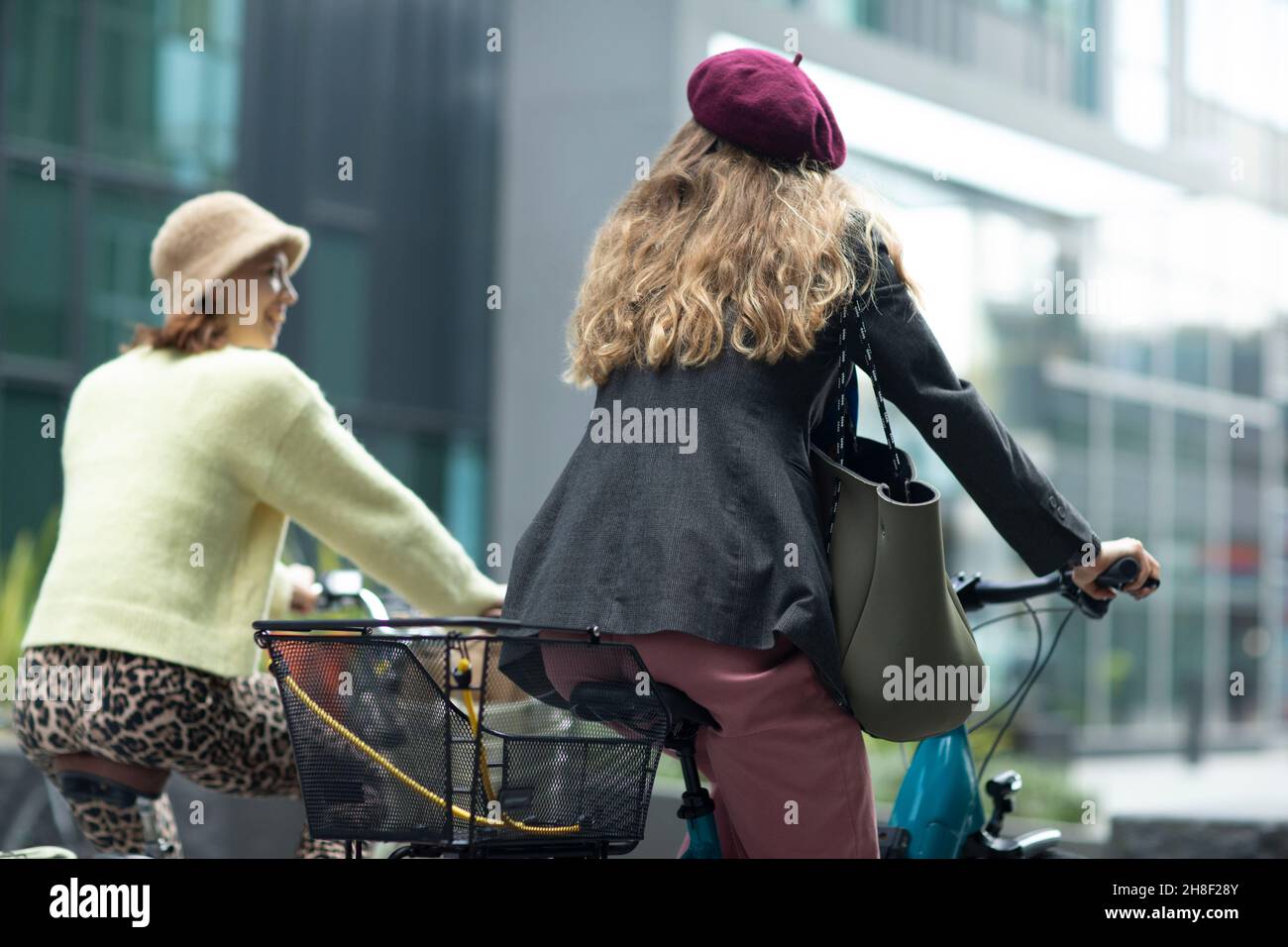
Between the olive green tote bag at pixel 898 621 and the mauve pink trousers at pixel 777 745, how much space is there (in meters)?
0.07

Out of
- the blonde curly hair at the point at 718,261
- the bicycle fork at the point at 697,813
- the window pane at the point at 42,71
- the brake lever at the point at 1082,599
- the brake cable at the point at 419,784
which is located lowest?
the bicycle fork at the point at 697,813

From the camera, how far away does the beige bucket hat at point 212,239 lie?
10.2 ft

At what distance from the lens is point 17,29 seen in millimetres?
11781

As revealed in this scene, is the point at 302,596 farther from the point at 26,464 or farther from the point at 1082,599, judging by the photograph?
the point at 26,464

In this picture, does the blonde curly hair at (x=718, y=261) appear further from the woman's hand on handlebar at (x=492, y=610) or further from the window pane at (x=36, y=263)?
the window pane at (x=36, y=263)

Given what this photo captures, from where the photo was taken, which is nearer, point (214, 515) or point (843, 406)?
point (843, 406)

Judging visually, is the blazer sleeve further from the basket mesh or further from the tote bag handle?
the basket mesh

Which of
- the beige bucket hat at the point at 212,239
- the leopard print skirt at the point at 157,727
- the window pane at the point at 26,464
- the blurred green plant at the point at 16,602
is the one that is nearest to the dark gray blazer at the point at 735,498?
the leopard print skirt at the point at 157,727

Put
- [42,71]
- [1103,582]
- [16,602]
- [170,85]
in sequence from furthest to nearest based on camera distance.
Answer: [170,85] < [42,71] < [16,602] < [1103,582]

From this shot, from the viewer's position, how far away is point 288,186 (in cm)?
1318

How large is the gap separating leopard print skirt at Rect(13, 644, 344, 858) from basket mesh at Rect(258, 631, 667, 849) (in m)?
0.58

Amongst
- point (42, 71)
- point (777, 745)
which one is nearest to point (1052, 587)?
point (777, 745)

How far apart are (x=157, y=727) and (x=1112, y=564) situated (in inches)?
69.4
